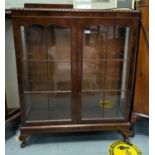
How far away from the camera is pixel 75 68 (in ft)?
5.23

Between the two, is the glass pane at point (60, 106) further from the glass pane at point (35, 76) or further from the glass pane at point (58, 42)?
the glass pane at point (58, 42)

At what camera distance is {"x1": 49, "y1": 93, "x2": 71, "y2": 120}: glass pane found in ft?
5.66

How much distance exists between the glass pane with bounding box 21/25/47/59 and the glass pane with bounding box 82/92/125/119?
0.54 metres

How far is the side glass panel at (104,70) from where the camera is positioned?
1.61 meters

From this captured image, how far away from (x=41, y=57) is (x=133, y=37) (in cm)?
76

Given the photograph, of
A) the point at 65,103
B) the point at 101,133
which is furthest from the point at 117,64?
the point at 101,133

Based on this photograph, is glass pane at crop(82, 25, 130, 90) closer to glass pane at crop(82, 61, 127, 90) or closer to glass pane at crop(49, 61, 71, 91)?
glass pane at crop(82, 61, 127, 90)

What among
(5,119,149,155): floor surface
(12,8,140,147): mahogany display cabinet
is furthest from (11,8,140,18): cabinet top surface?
(5,119,149,155): floor surface

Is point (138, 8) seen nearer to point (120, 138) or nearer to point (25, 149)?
point (120, 138)

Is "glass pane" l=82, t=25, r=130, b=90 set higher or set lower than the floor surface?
higher

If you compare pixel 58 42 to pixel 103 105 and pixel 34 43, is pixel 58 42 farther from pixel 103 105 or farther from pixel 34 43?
pixel 103 105

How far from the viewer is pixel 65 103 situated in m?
1.77

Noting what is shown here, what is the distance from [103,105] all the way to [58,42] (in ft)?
2.29

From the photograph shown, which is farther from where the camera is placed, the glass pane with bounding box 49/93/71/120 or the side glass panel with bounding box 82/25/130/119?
the glass pane with bounding box 49/93/71/120
